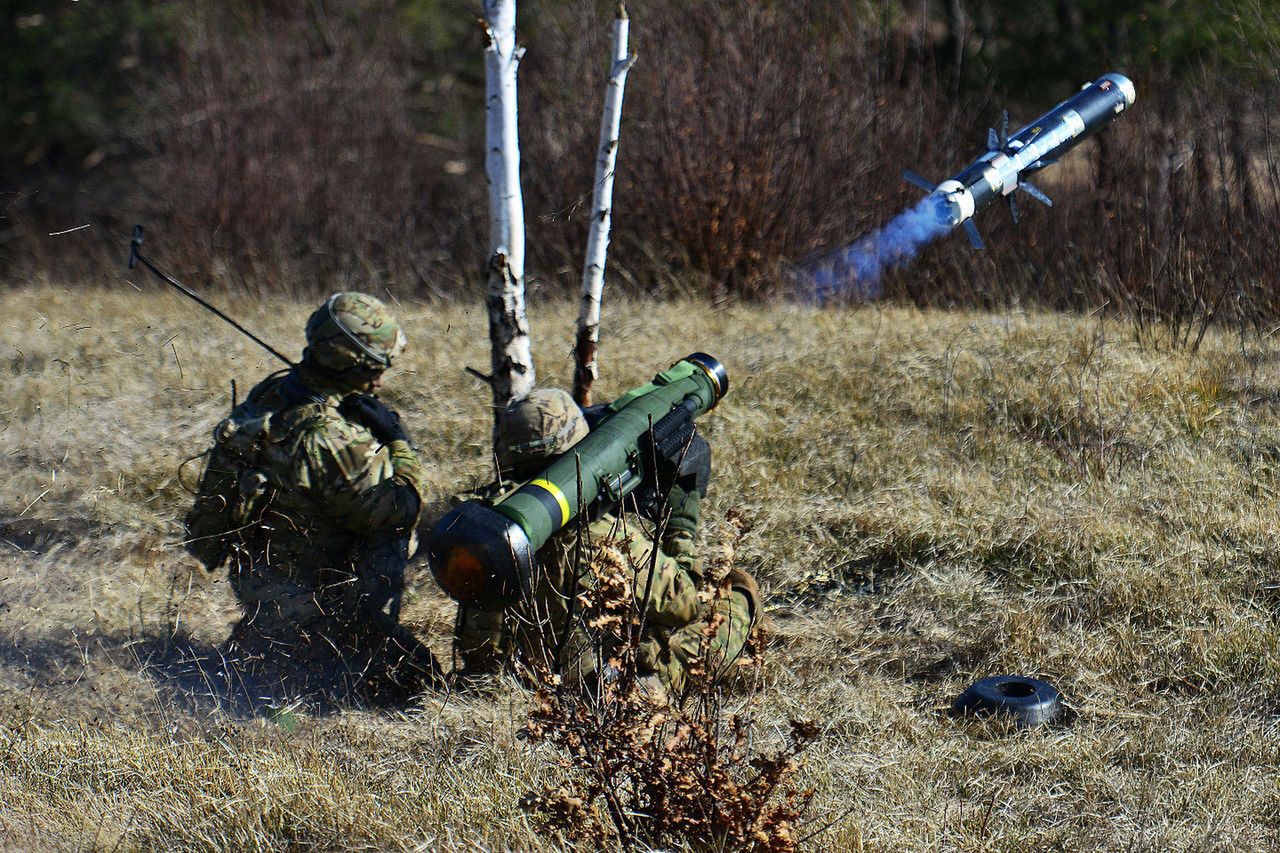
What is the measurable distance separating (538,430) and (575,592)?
547mm

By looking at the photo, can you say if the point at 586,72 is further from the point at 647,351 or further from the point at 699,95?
the point at 647,351

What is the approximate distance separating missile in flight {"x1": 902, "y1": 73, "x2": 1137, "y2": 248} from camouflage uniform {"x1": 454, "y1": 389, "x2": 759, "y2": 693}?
239 cm

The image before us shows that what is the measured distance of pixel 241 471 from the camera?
437cm

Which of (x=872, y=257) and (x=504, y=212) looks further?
(x=872, y=257)

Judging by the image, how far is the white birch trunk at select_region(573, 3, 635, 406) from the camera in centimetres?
512

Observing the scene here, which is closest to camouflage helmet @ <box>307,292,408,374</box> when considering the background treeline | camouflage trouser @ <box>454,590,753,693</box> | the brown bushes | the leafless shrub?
the background treeline

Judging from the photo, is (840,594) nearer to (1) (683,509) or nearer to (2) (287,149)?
(1) (683,509)

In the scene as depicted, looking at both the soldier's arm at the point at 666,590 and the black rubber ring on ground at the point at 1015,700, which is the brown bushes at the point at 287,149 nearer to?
the soldier's arm at the point at 666,590

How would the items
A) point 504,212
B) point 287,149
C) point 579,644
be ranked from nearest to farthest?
point 579,644
point 504,212
point 287,149

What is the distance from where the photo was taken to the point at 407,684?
4523 millimetres

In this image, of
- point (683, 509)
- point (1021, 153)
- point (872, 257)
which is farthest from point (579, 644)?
point (872, 257)

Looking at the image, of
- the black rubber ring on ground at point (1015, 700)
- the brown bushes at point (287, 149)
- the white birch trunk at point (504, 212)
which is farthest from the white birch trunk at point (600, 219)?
the brown bushes at point (287, 149)

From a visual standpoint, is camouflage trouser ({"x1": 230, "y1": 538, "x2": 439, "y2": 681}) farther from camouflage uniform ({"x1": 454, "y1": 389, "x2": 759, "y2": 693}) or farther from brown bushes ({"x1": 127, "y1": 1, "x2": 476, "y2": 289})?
brown bushes ({"x1": 127, "y1": 1, "x2": 476, "y2": 289})

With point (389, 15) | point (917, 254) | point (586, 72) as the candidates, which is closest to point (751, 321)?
point (917, 254)
